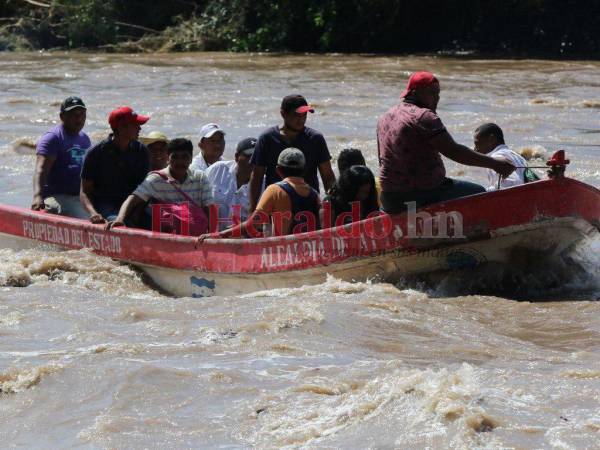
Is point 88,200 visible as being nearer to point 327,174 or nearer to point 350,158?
point 327,174

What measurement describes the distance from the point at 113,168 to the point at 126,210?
0.44 metres

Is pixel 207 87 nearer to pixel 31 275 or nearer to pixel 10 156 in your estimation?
pixel 10 156

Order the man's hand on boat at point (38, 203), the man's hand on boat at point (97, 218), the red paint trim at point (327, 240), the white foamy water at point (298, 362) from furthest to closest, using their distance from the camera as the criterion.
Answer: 1. the man's hand on boat at point (38, 203)
2. the man's hand on boat at point (97, 218)
3. the red paint trim at point (327, 240)
4. the white foamy water at point (298, 362)

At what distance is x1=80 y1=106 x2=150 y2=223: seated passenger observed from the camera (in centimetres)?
877

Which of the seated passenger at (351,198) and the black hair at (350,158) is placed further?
the black hair at (350,158)

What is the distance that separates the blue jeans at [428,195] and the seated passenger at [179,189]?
150 cm

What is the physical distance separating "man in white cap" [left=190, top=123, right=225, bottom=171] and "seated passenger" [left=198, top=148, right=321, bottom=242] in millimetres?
1339

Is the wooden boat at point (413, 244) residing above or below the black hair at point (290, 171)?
below

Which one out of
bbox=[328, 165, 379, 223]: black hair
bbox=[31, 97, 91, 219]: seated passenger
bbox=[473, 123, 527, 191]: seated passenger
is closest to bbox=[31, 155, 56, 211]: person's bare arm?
bbox=[31, 97, 91, 219]: seated passenger

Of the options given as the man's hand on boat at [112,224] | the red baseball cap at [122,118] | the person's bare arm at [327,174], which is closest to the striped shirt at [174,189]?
the man's hand on boat at [112,224]

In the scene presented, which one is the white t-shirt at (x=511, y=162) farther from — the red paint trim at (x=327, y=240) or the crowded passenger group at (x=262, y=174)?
the red paint trim at (x=327, y=240)

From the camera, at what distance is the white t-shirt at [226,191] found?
351 inches

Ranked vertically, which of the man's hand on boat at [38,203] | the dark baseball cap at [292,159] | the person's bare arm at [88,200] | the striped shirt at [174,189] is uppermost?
the dark baseball cap at [292,159]

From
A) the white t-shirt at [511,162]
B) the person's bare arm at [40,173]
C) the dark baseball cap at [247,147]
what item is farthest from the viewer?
the person's bare arm at [40,173]
